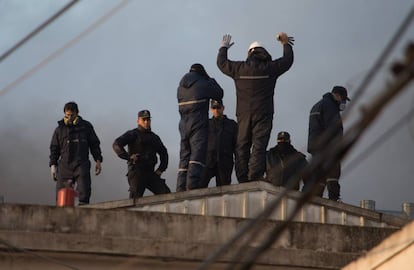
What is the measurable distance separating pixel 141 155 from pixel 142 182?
0.34 m

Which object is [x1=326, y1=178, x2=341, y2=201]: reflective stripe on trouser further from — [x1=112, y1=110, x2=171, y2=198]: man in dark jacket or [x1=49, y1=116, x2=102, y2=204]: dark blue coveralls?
[x1=49, y1=116, x2=102, y2=204]: dark blue coveralls

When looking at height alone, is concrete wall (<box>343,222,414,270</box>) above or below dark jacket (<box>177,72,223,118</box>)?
below

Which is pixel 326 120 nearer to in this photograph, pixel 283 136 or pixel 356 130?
pixel 283 136

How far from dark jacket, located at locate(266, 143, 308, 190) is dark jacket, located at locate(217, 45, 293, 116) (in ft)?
3.30

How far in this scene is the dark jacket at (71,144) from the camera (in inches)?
594

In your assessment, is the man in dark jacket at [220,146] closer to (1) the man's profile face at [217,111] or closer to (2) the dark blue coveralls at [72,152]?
(1) the man's profile face at [217,111]

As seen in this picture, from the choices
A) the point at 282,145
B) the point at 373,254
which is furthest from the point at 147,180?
the point at 373,254

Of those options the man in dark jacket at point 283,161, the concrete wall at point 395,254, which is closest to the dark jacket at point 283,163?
the man in dark jacket at point 283,161

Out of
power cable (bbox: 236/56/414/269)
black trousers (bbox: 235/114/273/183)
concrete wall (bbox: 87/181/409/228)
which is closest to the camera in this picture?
power cable (bbox: 236/56/414/269)

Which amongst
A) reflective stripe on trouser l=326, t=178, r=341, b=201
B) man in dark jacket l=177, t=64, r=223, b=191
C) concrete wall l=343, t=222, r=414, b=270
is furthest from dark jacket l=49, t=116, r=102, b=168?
concrete wall l=343, t=222, r=414, b=270

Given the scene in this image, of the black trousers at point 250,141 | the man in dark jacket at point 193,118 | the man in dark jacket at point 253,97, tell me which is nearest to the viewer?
the black trousers at point 250,141

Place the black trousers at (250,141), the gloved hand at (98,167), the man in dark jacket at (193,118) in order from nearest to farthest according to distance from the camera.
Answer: the black trousers at (250,141) → the man in dark jacket at (193,118) → the gloved hand at (98,167)

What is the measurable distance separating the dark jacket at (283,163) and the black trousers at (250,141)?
53 centimetres

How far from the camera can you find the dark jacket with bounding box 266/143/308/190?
14.7 meters
